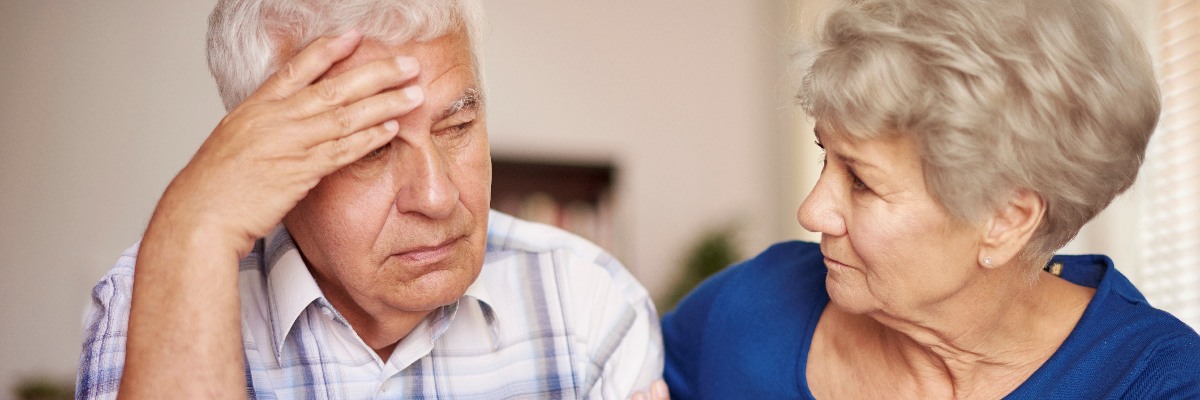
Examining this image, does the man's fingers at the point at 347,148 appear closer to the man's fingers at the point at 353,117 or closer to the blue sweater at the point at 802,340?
the man's fingers at the point at 353,117

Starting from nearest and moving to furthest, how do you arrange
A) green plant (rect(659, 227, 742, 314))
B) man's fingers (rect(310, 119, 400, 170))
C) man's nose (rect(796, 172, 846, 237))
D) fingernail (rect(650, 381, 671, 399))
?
1. man's fingers (rect(310, 119, 400, 170))
2. man's nose (rect(796, 172, 846, 237))
3. fingernail (rect(650, 381, 671, 399))
4. green plant (rect(659, 227, 742, 314))

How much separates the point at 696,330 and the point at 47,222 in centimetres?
328

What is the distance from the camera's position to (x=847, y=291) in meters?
1.46

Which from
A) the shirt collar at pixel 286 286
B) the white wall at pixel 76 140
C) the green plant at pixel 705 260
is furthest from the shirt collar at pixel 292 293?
the green plant at pixel 705 260

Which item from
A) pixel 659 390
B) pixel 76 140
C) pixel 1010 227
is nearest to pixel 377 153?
pixel 659 390

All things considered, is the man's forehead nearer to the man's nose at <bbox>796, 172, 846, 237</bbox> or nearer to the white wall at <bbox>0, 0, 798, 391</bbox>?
the man's nose at <bbox>796, 172, 846, 237</bbox>

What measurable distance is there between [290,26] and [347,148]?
0.76ft

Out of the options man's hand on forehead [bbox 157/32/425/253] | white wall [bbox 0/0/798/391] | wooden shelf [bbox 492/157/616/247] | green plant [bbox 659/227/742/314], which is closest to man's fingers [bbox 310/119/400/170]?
→ man's hand on forehead [bbox 157/32/425/253]

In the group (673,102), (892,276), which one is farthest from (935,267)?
(673,102)

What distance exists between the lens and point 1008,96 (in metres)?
1.25

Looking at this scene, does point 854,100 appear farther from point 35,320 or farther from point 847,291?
point 35,320

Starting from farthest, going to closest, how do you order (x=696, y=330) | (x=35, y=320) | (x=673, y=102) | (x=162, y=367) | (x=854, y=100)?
(x=673, y=102), (x=35, y=320), (x=696, y=330), (x=854, y=100), (x=162, y=367)

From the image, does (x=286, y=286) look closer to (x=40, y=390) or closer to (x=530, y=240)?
(x=530, y=240)

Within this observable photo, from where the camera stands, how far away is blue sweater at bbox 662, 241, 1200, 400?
4.43 feet
